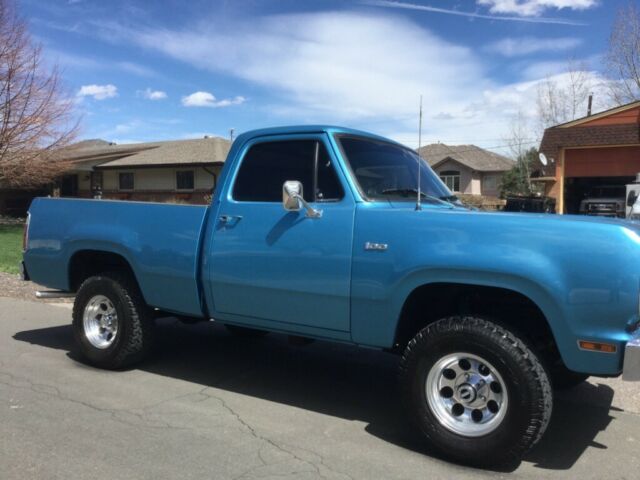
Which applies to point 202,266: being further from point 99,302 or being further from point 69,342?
point 69,342

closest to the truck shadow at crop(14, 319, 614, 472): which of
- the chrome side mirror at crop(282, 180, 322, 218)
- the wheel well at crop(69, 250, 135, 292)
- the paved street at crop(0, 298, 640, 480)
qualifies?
the paved street at crop(0, 298, 640, 480)

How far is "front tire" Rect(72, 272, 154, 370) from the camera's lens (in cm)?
543

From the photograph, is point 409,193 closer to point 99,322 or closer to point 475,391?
point 475,391

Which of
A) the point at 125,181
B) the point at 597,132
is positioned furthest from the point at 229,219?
the point at 125,181

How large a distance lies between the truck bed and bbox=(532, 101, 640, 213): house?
657 inches

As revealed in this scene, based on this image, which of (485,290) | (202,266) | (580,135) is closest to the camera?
(485,290)

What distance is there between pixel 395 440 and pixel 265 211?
195 cm

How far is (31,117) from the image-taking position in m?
21.8

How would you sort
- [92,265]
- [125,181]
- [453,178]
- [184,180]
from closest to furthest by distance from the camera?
[92,265]
[184,180]
[125,181]
[453,178]

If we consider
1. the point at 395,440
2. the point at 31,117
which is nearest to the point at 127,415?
the point at 395,440

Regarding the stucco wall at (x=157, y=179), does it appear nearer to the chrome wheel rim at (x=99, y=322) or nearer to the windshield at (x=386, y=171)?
the chrome wheel rim at (x=99, y=322)

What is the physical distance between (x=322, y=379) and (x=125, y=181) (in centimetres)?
3019

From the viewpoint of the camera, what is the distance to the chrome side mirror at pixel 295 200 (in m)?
4.12

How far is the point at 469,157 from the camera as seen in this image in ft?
178
